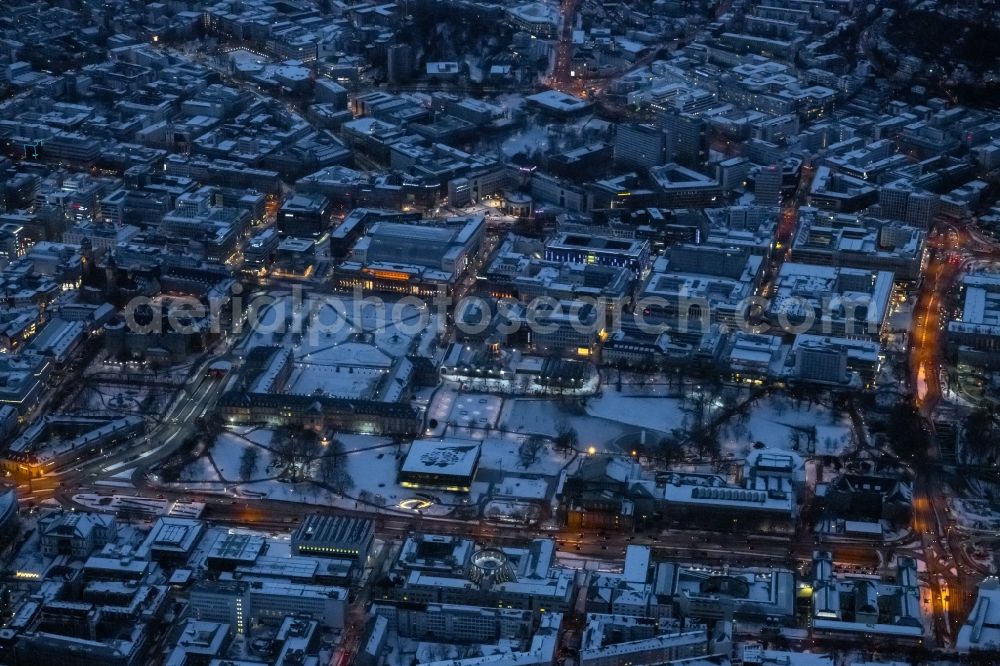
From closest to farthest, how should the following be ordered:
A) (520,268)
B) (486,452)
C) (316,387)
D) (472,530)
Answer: (472,530) → (486,452) → (316,387) → (520,268)

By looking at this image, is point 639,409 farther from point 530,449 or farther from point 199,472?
point 199,472

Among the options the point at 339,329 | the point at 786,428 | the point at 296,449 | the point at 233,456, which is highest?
the point at 786,428

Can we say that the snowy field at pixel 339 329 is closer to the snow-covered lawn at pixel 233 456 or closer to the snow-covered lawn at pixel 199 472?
the snow-covered lawn at pixel 233 456

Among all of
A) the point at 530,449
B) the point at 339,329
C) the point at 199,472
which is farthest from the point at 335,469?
the point at 339,329

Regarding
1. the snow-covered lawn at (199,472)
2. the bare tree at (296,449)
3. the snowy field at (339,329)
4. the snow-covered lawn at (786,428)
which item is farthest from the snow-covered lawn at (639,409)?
the snow-covered lawn at (199,472)

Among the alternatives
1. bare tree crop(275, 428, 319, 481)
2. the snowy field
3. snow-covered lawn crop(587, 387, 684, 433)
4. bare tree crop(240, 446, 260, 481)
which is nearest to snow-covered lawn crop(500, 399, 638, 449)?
snow-covered lawn crop(587, 387, 684, 433)

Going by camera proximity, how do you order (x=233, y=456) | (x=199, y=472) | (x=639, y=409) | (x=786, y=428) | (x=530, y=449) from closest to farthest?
1. (x=199, y=472)
2. (x=233, y=456)
3. (x=530, y=449)
4. (x=786, y=428)
5. (x=639, y=409)

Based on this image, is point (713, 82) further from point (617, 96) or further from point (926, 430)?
point (926, 430)

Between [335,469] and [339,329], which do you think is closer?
[335,469]

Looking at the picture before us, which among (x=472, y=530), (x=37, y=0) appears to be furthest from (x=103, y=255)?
(x=37, y=0)

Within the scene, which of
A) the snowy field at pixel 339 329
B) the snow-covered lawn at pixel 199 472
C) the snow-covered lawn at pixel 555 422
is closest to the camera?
the snow-covered lawn at pixel 199 472

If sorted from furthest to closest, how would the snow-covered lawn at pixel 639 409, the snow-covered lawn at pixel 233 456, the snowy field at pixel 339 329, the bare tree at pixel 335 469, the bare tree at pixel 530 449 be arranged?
the snowy field at pixel 339 329
the snow-covered lawn at pixel 639 409
the bare tree at pixel 530 449
the snow-covered lawn at pixel 233 456
the bare tree at pixel 335 469
